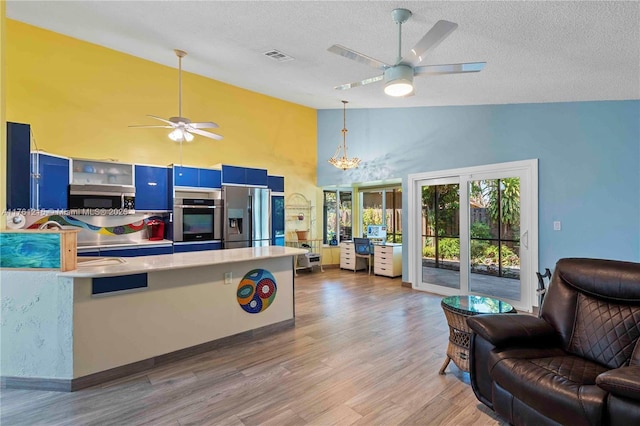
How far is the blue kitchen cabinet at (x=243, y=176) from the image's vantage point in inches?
234

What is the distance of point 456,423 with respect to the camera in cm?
217

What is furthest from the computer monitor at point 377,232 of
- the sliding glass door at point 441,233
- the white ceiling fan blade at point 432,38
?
the white ceiling fan blade at point 432,38

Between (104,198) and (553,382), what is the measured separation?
213 inches

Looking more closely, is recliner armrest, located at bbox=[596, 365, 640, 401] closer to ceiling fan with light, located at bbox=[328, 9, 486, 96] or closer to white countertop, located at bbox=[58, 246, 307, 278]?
ceiling fan with light, located at bbox=[328, 9, 486, 96]

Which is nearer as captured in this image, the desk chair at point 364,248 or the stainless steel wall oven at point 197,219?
the stainless steel wall oven at point 197,219

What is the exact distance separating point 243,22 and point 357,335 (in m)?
3.59

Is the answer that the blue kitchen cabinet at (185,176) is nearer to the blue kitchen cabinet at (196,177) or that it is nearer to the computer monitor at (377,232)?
the blue kitchen cabinet at (196,177)

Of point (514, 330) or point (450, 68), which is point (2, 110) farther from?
point (514, 330)

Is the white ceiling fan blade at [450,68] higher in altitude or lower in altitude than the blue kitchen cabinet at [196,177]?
higher

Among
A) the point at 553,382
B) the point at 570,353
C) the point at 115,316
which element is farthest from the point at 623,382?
the point at 115,316

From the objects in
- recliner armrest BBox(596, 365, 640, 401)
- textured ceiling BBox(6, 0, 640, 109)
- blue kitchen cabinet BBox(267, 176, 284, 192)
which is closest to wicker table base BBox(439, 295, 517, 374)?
recliner armrest BBox(596, 365, 640, 401)

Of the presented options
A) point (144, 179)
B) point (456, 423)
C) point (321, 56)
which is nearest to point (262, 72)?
point (321, 56)

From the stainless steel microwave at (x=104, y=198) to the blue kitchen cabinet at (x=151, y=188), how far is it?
0.12 m

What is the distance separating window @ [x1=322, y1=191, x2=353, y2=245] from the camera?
837 centimetres
